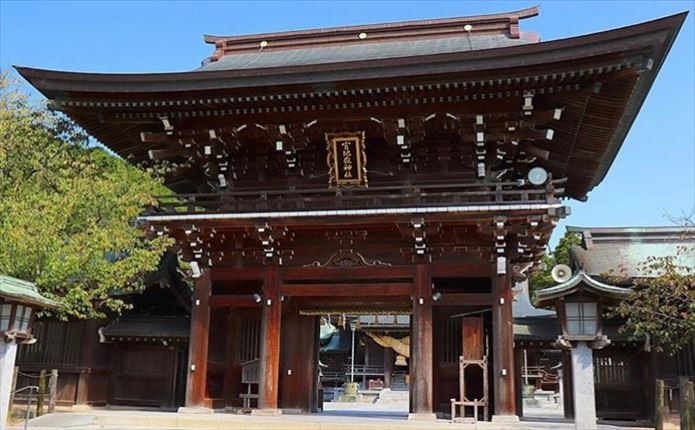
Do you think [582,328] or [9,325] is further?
[582,328]

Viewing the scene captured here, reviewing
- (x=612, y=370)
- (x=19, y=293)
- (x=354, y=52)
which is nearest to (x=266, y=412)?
(x=19, y=293)

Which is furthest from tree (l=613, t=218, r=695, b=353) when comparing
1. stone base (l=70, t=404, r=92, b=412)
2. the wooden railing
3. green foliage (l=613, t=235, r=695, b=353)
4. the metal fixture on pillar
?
the metal fixture on pillar

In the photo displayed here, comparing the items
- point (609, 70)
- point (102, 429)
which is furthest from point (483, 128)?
point (102, 429)

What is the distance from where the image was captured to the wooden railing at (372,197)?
442 inches

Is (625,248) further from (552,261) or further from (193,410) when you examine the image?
(552,261)

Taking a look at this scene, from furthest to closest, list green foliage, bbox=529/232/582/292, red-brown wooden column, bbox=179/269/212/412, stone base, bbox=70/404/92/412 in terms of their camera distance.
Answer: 1. green foliage, bbox=529/232/582/292
2. stone base, bbox=70/404/92/412
3. red-brown wooden column, bbox=179/269/212/412

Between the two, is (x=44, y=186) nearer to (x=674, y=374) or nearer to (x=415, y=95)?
(x=415, y=95)

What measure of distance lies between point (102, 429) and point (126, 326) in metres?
4.57

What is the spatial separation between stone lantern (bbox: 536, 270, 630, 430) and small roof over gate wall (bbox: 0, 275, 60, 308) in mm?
7067

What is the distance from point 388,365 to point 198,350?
25298 mm

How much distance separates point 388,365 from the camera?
120 ft

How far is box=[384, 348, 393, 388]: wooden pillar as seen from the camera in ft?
119

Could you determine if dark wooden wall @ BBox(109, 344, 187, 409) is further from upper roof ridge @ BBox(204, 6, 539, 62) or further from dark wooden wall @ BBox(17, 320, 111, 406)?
upper roof ridge @ BBox(204, 6, 539, 62)

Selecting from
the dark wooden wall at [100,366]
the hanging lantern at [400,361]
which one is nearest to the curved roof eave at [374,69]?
the dark wooden wall at [100,366]
